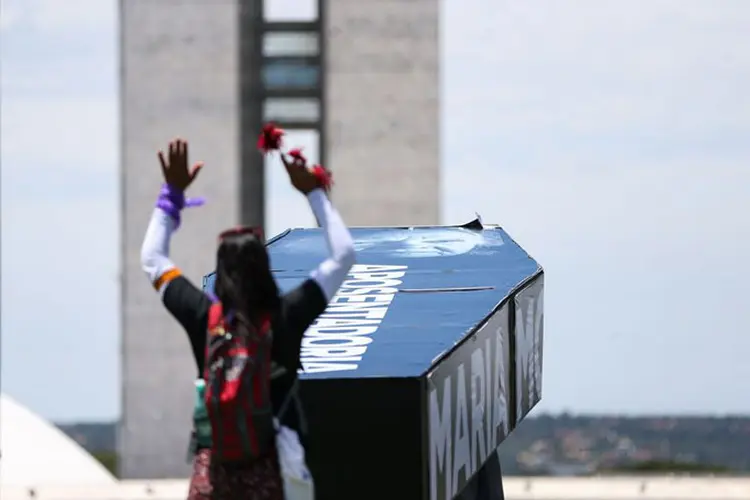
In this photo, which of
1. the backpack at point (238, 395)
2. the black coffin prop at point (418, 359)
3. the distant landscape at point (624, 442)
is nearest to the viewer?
the backpack at point (238, 395)

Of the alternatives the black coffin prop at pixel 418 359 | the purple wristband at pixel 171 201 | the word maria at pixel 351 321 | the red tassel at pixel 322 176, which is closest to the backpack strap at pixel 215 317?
the purple wristband at pixel 171 201

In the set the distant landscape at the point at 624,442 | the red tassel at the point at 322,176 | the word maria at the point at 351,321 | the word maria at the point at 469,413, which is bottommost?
the distant landscape at the point at 624,442

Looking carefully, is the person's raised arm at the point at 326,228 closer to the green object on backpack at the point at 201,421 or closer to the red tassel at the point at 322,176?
the red tassel at the point at 322,176

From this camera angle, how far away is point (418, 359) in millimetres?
8844

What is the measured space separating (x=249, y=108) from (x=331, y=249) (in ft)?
130

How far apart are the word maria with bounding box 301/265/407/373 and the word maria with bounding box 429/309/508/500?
1.34ft

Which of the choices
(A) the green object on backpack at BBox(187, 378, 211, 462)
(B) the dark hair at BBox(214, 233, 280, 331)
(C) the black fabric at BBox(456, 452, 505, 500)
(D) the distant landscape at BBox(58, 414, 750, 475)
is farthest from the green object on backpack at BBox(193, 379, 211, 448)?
(D) the distant landscape at BBox(58, 414, 750, 475)

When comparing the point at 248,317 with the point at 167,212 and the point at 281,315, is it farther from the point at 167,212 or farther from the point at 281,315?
the point at 167,212

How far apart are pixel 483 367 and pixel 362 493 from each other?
1601 millimetres

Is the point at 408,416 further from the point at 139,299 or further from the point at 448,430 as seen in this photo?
the point at 139,299

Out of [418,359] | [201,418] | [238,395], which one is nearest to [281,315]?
[238,395]

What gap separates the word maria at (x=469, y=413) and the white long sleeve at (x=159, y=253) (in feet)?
4.66

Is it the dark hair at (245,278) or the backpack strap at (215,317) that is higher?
the dark hair at (245,278)

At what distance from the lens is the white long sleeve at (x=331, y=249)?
7.60m
